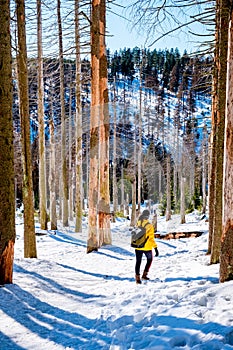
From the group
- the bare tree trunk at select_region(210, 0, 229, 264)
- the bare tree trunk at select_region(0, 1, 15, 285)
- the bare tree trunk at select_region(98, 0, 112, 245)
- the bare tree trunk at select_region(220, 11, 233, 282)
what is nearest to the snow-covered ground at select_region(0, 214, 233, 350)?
the bare tree trunk at select_region(220, 11, 233, 282)

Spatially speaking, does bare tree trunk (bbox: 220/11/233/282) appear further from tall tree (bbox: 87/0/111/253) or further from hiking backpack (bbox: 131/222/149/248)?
tall tree (bbox: 87/0/111/253)

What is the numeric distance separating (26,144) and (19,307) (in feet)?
14.0

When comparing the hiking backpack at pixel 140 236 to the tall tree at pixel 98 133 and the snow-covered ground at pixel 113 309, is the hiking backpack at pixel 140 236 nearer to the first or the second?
the snow-covered ground at pixel 113 309

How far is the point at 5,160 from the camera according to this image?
6.39 m

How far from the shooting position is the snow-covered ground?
11.2 feet

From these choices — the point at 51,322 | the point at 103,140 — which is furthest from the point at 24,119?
the point at 51,322

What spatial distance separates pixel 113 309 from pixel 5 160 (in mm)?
3216

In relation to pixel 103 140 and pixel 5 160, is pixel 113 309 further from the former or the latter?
pixel 103 140

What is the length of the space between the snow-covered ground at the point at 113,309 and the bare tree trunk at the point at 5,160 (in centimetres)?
52

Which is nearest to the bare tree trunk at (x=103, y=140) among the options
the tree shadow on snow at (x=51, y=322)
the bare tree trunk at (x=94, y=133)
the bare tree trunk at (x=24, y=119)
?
the bare tree trunk at (x=94, y=133)

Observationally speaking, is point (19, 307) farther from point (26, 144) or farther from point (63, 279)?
point (26, 144)

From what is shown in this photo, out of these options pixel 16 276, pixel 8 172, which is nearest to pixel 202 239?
pixel 16 276

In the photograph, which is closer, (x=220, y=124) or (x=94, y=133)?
(x=220, y=124)

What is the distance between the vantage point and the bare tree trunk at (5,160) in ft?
20.8
